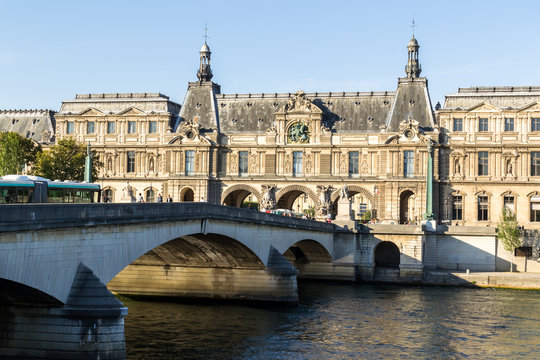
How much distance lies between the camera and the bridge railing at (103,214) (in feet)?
102

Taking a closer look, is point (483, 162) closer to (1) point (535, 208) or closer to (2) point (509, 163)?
(2) point (509, 163)

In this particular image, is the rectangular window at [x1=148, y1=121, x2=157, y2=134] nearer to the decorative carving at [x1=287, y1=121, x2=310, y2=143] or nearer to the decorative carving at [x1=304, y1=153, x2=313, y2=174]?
the decorative carving at [x1=287, y1=121, x2=310, y2=143]

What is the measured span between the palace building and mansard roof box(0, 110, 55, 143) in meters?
0.96

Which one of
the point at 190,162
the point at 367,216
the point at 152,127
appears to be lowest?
the point at 367,216

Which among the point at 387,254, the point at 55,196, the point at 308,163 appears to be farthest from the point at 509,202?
the point at 55,196

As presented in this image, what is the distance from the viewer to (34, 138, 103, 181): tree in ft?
306

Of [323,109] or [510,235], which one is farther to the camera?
[323,109]

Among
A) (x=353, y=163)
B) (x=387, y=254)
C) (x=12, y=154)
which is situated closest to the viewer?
(x=12, y=154)

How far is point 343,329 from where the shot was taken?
52844mm

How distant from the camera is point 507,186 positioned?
98062 millimetres

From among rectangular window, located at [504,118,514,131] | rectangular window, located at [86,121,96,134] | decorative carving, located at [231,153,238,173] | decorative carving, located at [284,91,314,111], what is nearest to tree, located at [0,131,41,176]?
rectangular window, located at [86,121,96,134]

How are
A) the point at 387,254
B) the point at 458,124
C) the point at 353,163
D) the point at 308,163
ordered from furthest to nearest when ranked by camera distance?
1. the point at 308,163
2. the point at 353,163
3. the point at 458,124
4. the point at 387,254

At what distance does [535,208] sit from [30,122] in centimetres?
6834

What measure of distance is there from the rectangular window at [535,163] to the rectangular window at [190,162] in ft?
137
